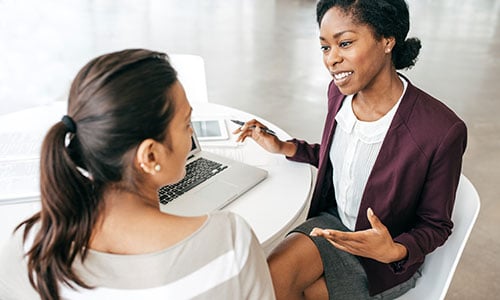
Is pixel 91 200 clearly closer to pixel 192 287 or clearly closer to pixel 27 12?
pixel 192 287

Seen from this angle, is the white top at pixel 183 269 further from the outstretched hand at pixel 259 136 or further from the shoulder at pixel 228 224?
the outstretched hand at pixel 259 136

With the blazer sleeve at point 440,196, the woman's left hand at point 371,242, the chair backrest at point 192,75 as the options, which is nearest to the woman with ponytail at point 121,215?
the woman's left hand at point 371,242

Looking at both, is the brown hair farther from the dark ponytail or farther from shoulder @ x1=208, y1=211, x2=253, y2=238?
shoulder @ x1=208, y1=211, x2=253, y2=238

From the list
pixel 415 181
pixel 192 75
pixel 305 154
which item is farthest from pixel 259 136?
pixel 192 75

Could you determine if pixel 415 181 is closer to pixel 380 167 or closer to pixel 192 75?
pixel 380 167

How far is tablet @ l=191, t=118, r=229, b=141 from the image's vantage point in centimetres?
181

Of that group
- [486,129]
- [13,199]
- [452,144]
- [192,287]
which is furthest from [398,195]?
[486,129]

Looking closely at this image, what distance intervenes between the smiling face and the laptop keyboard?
458 mm

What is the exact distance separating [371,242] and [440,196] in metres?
0.27

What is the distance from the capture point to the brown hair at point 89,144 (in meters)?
0.85

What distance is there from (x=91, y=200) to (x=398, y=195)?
922mm

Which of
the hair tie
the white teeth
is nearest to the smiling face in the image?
the white teeth

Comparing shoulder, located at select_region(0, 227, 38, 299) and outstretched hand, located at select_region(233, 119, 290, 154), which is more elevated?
shoulder, located at select_region(0, 227, 38, 299)

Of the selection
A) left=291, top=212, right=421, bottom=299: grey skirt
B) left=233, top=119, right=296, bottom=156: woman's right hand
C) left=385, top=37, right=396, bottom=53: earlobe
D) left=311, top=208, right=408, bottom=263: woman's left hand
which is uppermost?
left=385, top=37, right=396, bottom=53: earlobe
